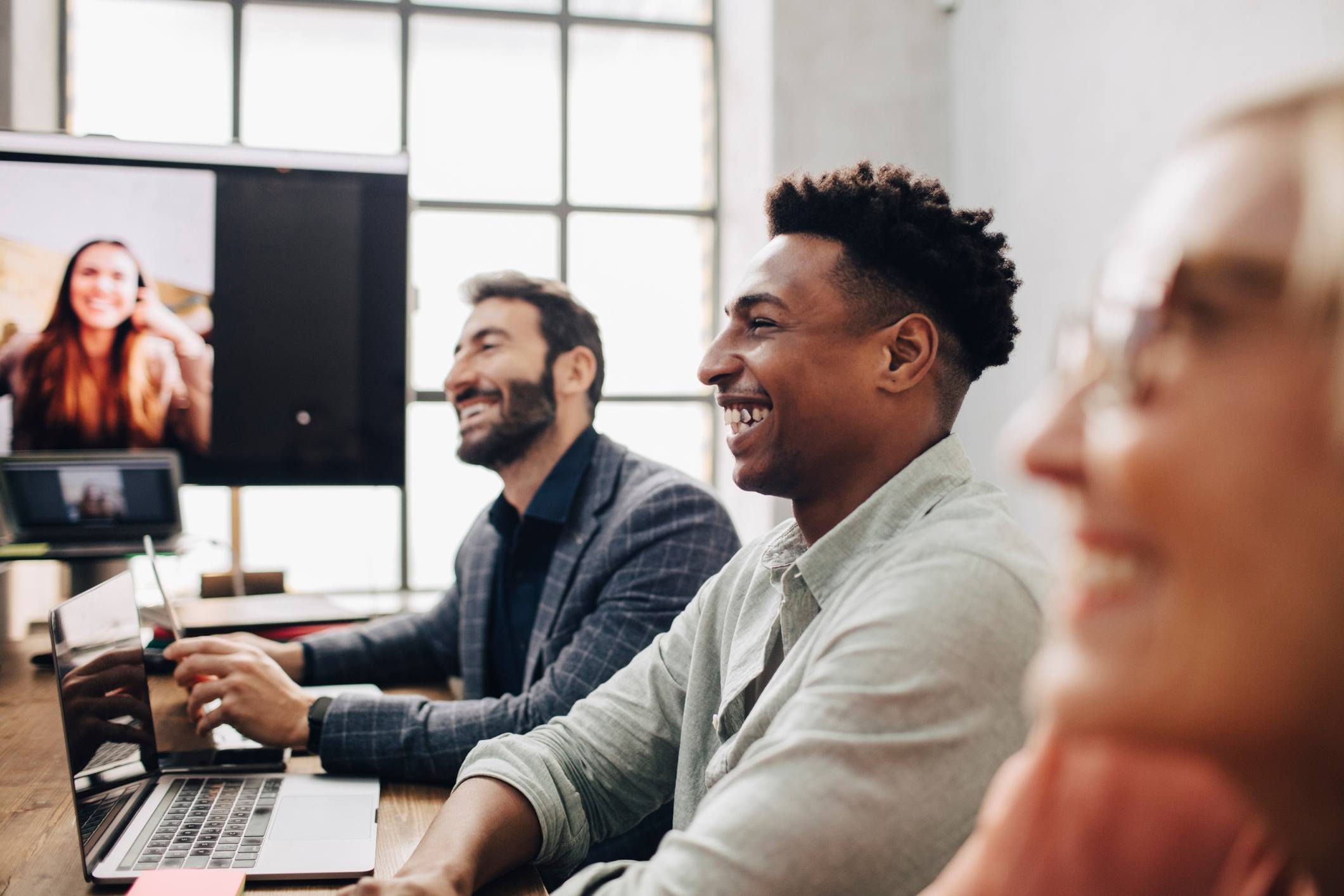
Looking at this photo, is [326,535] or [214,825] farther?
[326,535]

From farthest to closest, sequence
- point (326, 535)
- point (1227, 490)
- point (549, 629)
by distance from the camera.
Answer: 1. point (326, 535)
2. point (549, 629)
3. point (1227, 490)

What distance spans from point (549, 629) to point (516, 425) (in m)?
0.52

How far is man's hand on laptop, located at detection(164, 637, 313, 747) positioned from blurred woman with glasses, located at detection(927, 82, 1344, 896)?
1.22 m

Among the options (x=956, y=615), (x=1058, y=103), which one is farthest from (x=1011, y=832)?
(x=1058, y=103)

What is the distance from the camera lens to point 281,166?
7.75ft

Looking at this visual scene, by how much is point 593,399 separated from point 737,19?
2.17m

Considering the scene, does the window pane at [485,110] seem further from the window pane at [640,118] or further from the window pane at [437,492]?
the window pane at [437,492]

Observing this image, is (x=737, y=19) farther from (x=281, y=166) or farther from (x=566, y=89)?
(x=281, y=166)

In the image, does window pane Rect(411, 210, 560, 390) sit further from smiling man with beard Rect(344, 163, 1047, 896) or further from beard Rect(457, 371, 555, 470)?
smiling man with beard Rect(344, 163, 1047, 896)

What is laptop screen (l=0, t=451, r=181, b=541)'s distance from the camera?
2109mm

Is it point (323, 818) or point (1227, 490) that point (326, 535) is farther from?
point (1227, 490)

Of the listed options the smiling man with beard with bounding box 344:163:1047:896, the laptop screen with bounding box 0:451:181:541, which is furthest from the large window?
the smiling man with beard with bounding box 344:163:1047:896

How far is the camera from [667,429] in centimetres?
387

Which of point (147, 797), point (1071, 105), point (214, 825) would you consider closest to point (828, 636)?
point (214, 825)
